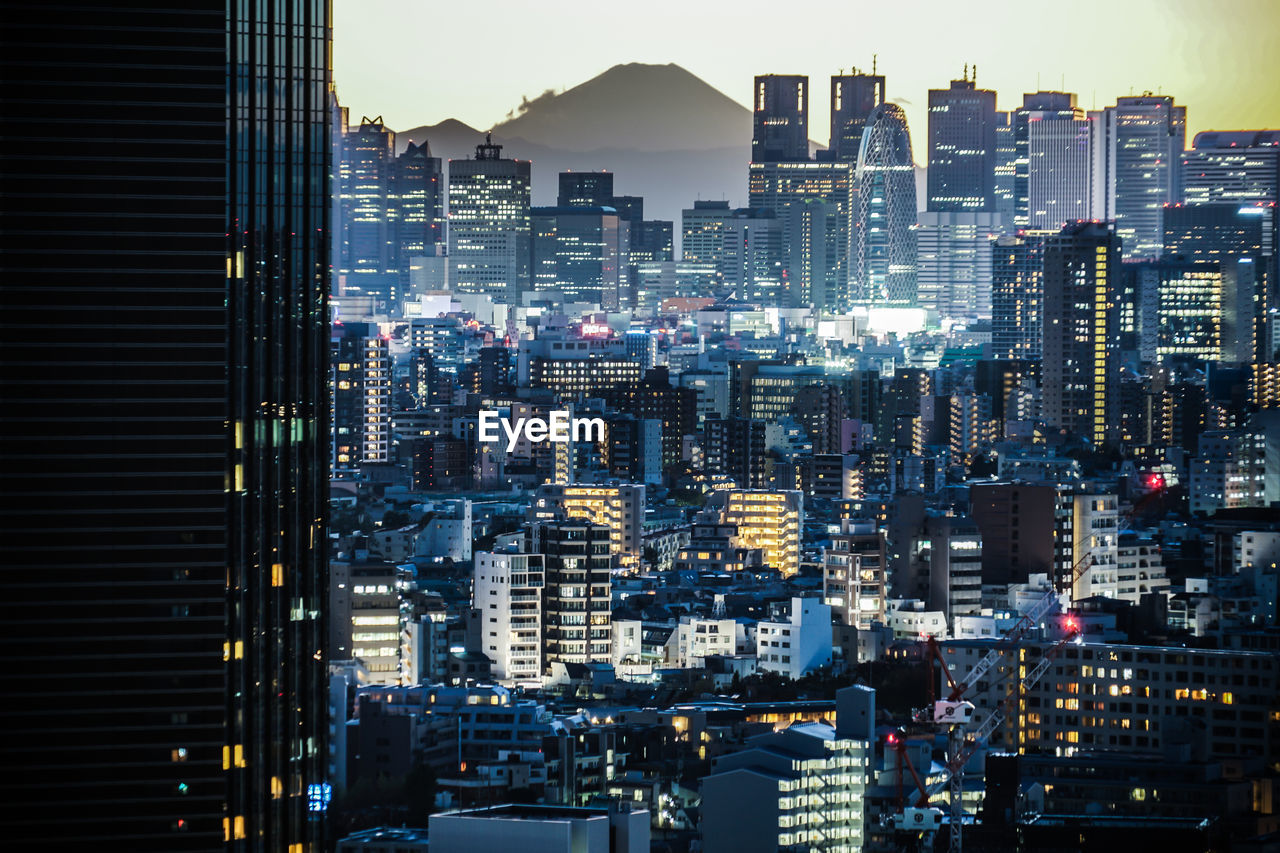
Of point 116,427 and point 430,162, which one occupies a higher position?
point 430,162

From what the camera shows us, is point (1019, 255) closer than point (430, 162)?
Yes

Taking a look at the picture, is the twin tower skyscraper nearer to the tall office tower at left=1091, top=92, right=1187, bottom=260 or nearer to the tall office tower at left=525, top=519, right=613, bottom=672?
the tall office tower at left=1091, top=92, right=1187, bottom=260

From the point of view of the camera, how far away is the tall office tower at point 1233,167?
88.8 m

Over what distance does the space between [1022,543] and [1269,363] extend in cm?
3391

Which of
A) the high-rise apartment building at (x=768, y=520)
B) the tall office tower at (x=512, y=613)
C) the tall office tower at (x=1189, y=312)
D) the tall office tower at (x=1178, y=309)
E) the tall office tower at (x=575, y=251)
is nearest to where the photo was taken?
the tall office tower at (x=512, y=613)

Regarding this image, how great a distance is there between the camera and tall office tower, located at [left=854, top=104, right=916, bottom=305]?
111062 mm

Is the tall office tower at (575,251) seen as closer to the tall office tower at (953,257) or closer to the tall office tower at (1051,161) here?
the tall office tower at (953,257)

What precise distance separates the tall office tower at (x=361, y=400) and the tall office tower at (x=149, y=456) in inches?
1477

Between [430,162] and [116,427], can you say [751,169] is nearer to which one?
[430,162]

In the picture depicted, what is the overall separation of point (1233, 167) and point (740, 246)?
979 inches

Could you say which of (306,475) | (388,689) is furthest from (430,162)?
(306,475)

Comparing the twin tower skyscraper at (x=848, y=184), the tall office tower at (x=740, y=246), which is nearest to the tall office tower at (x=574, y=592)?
the tall office tower at (x=740, y=246)

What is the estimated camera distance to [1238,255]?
84.3 meters

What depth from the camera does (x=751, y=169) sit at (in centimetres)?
11194
